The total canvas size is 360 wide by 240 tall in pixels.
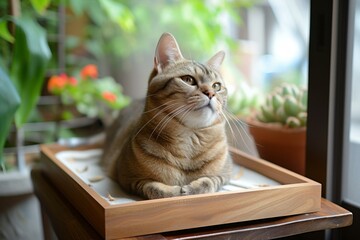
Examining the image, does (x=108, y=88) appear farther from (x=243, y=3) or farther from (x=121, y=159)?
(x=121, y=159)

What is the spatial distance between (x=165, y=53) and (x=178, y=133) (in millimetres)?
165

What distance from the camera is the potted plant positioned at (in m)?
1.17

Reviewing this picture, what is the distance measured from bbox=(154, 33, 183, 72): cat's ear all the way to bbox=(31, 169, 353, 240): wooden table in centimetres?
33

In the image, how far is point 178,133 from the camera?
0.91m

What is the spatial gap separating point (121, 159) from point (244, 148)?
47 centimetres

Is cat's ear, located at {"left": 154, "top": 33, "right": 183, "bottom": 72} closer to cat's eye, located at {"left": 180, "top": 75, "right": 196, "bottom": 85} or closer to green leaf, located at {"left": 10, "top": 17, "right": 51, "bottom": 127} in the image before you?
cat's eye, located at {"left": 180, "top": 75, "right": 196, "bottom": 85}

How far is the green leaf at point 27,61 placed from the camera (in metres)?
1.12

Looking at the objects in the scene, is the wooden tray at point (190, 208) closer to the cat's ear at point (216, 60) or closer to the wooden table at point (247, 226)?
the wooden table at point (247, 226)

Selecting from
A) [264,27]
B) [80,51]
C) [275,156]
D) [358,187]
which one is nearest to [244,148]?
[275,156]

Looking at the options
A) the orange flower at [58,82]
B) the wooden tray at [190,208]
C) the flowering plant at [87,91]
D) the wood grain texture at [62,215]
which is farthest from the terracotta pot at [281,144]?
the orange flower at [58,82]

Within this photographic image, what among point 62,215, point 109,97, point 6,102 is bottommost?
point 62,215

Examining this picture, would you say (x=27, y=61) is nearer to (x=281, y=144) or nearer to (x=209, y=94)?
(x=209, y=94)

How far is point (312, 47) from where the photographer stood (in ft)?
3.36

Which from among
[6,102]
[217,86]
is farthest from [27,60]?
[217,86]
